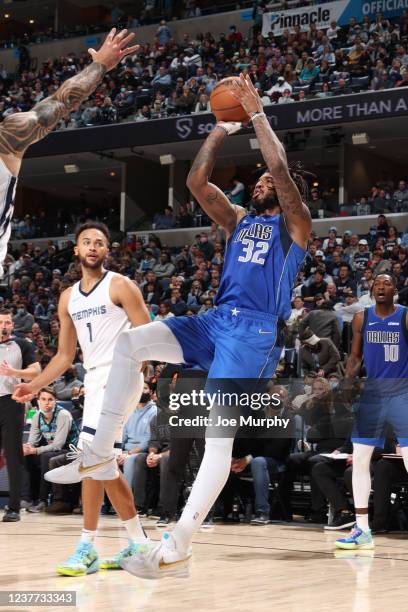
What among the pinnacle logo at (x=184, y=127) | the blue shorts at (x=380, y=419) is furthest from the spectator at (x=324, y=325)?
the pinnacle logo at (x=184, y=127)

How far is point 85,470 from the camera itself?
4480mm

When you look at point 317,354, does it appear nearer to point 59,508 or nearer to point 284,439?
point 284,439

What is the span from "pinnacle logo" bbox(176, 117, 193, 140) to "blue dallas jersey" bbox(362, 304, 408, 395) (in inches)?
580

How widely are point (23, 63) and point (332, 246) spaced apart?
16.3 metres

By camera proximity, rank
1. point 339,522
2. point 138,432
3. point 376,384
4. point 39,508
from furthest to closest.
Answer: point 39,508
point 138,432
point 339,522
point 376,384

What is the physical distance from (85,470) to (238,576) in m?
1.66

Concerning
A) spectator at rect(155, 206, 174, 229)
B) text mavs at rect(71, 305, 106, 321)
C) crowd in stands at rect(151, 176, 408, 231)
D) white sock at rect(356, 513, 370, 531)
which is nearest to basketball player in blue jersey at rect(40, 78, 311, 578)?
text mavs at rect(71, 305, 106, 321)

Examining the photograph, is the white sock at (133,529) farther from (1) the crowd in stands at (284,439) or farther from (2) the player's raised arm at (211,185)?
(2) the player's raised arm at (211,185)

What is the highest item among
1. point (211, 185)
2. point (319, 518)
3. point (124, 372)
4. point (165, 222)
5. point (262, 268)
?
point (165, 222)

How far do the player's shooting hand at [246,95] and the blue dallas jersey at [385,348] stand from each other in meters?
3.10

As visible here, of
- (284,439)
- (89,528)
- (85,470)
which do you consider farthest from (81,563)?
(284,439)

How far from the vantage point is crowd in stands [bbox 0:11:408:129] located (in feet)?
66.3

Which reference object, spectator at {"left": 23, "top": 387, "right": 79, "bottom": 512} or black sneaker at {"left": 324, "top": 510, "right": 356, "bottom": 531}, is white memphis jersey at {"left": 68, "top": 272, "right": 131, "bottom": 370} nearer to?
black sneaker at {"left": 324, "top": 510, "right": 356, "bottom": 531}

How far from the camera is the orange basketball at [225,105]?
189 inches
